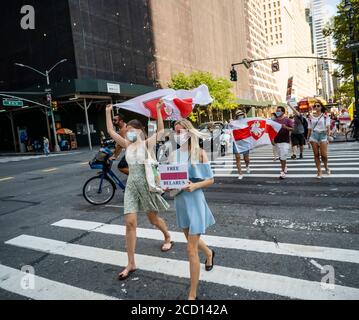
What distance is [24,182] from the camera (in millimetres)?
13617

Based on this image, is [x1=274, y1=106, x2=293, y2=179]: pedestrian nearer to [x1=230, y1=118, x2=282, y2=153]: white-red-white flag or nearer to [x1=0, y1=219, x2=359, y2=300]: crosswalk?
[x1=230, y1=118, x2=282, y2=153]: white-red-white flag

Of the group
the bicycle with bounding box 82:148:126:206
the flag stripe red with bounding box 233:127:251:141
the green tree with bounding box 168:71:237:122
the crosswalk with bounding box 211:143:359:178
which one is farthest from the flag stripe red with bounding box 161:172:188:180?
the green tree with bounding box 168:71:237:122

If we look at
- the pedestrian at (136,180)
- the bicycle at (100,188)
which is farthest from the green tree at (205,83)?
the pedestrian at (136,180)

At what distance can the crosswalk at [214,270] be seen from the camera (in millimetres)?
3707

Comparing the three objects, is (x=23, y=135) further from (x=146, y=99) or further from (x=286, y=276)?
(x=286, y=276)

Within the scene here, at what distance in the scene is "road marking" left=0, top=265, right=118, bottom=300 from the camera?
12.9 feet

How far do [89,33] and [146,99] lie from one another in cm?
3379

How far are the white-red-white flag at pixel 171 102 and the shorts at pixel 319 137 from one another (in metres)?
3.53

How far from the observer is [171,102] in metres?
7.75

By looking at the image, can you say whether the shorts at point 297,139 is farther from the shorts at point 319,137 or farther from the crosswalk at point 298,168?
the shorts at point 319,137

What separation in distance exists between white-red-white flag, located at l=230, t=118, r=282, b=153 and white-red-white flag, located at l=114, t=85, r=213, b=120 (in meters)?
3.22

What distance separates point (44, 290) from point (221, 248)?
2.53 m

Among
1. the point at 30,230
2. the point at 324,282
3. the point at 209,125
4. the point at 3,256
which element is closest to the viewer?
the point at 324,282

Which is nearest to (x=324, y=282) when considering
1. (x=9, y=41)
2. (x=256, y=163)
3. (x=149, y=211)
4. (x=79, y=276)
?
(x=149, y=211)
